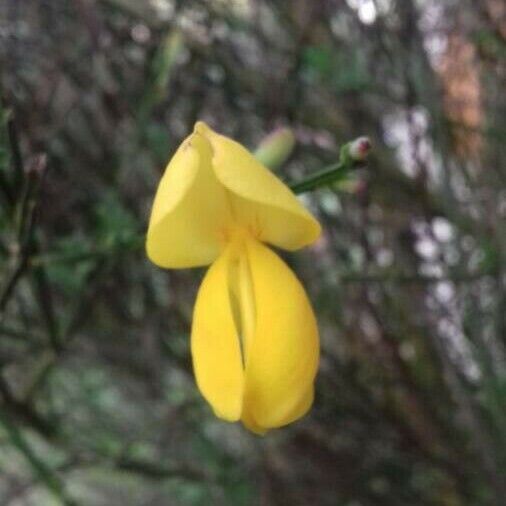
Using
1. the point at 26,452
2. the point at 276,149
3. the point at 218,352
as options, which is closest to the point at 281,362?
the point at 218,352

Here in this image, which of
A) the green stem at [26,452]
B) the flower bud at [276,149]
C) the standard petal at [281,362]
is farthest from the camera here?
the green stem at [26,452]

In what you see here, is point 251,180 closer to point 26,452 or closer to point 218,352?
point 218,352

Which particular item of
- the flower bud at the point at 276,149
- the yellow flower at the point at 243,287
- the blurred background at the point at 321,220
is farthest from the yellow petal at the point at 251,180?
the blurred background at the point at 321,220

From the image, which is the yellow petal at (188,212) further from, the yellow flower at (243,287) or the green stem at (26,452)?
the green stem at (26,452)

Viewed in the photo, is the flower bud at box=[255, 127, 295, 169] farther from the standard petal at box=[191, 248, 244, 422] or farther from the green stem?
the green stem


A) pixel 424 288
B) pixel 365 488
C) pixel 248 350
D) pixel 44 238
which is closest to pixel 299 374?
pixel 248 350

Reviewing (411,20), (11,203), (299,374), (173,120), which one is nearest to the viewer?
(299,374)

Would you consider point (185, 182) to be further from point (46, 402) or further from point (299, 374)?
point (46, 402)

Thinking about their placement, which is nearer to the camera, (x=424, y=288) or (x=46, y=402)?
(x=424, y=288)
